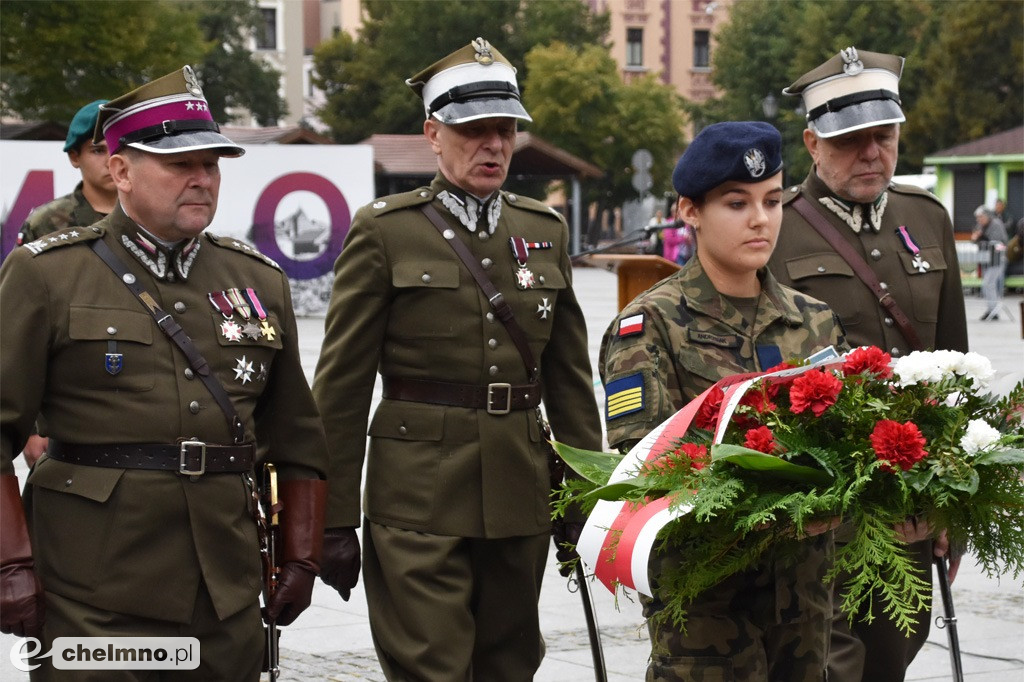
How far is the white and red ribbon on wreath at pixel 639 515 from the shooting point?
358 centimetres

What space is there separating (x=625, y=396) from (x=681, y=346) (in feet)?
0.73

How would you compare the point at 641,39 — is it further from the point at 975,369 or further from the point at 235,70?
the point at 975,369

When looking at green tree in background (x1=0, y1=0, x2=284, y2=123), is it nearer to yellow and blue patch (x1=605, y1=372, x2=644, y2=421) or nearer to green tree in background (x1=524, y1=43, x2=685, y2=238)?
green tree in background (x1=524, y1=43, x2=685, y2=238)

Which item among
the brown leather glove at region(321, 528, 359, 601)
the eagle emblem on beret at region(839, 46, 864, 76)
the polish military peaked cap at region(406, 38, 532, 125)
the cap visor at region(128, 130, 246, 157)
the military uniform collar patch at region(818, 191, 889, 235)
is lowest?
the brown leather glove at region(321, 528, 359, 601)

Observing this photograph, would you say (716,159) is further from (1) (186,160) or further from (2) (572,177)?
(2) (572,177)

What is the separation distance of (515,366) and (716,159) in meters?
1.36

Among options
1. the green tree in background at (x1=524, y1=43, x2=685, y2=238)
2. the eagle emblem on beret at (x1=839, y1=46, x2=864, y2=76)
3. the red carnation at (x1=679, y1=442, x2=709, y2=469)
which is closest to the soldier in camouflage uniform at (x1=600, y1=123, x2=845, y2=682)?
the red carnation at (x1=679, y1=442, x2=709, y2=469)

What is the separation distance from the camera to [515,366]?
5418mm

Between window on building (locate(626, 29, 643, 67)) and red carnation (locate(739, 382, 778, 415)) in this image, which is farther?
window on building (locate(626, 29, 643, 67))

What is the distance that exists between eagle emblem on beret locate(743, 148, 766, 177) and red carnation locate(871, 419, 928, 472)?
95cm

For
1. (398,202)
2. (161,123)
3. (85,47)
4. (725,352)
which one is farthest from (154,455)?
(85,47)

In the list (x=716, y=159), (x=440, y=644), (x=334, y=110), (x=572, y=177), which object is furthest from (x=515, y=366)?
(x=334, y=110)

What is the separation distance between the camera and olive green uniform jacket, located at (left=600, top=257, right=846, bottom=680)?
4.04 metres

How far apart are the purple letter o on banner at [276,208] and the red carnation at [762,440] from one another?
20.8 meters
